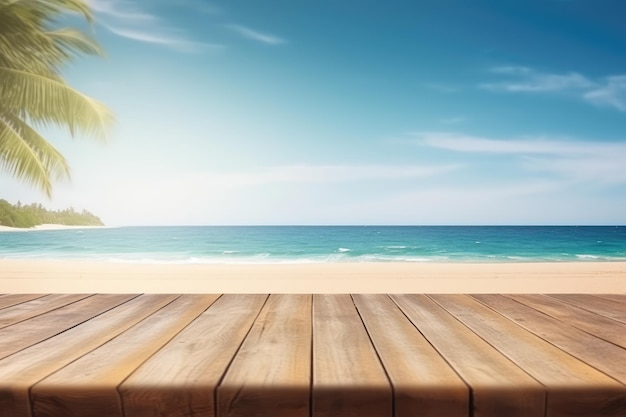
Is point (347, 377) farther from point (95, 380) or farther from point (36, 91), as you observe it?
point (36, 91)

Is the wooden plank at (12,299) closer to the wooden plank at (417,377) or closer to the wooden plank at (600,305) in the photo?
the wooden plank at (417,377)

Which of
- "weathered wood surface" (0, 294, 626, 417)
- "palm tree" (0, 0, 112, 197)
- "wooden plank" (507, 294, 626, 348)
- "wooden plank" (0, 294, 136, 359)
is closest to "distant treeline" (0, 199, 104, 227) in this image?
"palm tree" (0, 0, 112, 197)

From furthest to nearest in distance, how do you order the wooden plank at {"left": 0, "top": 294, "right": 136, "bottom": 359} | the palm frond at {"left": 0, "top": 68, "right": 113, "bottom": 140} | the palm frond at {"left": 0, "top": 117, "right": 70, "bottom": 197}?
the palm frond at {"left": 0, "top": 117, "right": 70, "bottom": 197} → the palm frond at {"left": 0, "top": 68, "right": 113, "bottom": 140} → the wooden plank at {"left": 0, "top": 294, "right": 136, "bottom": 359}

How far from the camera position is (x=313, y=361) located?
973 millimetres

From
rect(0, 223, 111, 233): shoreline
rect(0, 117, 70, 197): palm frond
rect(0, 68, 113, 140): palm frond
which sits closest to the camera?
rect(0, 68, 113, 140): palm frond

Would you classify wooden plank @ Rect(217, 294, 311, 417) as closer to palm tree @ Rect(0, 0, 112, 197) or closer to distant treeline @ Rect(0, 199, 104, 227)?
palm tree @ Rect(0, 0, 112, 197)

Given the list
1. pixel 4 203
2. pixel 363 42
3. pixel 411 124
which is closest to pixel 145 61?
pixel 4 203

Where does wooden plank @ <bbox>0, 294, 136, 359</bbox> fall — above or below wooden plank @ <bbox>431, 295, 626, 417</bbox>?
below

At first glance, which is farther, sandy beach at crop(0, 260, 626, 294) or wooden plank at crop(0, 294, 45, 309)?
sandy beach at crop(0, 260, 626, 294)

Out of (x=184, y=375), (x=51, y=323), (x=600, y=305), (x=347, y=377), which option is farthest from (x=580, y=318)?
(x=51, y=323)

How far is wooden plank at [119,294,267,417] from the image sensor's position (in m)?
0.81

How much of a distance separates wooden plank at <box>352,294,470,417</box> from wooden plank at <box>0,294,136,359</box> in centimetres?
88

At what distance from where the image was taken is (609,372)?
901mm

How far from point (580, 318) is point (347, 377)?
0.99 m
